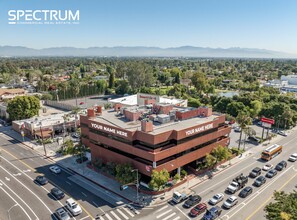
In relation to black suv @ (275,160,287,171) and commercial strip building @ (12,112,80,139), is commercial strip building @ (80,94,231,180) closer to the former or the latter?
black suv @ (275,160,287,171)

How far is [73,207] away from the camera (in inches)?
1810

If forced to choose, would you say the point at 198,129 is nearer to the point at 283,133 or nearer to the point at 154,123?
the point at 154,123

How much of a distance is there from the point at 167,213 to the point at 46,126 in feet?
197

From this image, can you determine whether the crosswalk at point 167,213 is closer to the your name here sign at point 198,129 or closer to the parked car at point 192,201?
the parked car at point 192,201

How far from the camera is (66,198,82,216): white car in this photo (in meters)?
45.2

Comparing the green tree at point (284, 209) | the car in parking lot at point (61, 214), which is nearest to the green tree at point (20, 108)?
the car in parking lot at point (61, 214)

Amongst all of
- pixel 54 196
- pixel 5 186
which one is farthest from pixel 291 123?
pixel 5 186

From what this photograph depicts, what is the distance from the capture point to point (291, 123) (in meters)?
98.5

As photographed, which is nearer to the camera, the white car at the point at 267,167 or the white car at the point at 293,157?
the white car at the point at 267,167

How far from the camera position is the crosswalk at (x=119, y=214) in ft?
146

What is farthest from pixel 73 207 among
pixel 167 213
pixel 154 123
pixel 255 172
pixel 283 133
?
pixel 283 133

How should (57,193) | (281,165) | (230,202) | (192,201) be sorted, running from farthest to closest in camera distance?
1. (281,165)
2. (57,193)
3. (230,202)
4. (192,201)

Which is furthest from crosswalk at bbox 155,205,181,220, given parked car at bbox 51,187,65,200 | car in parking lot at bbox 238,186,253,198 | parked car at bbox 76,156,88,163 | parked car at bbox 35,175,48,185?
parked car at bbox 76,156,88,163

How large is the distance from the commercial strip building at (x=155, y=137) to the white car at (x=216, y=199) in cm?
1048
